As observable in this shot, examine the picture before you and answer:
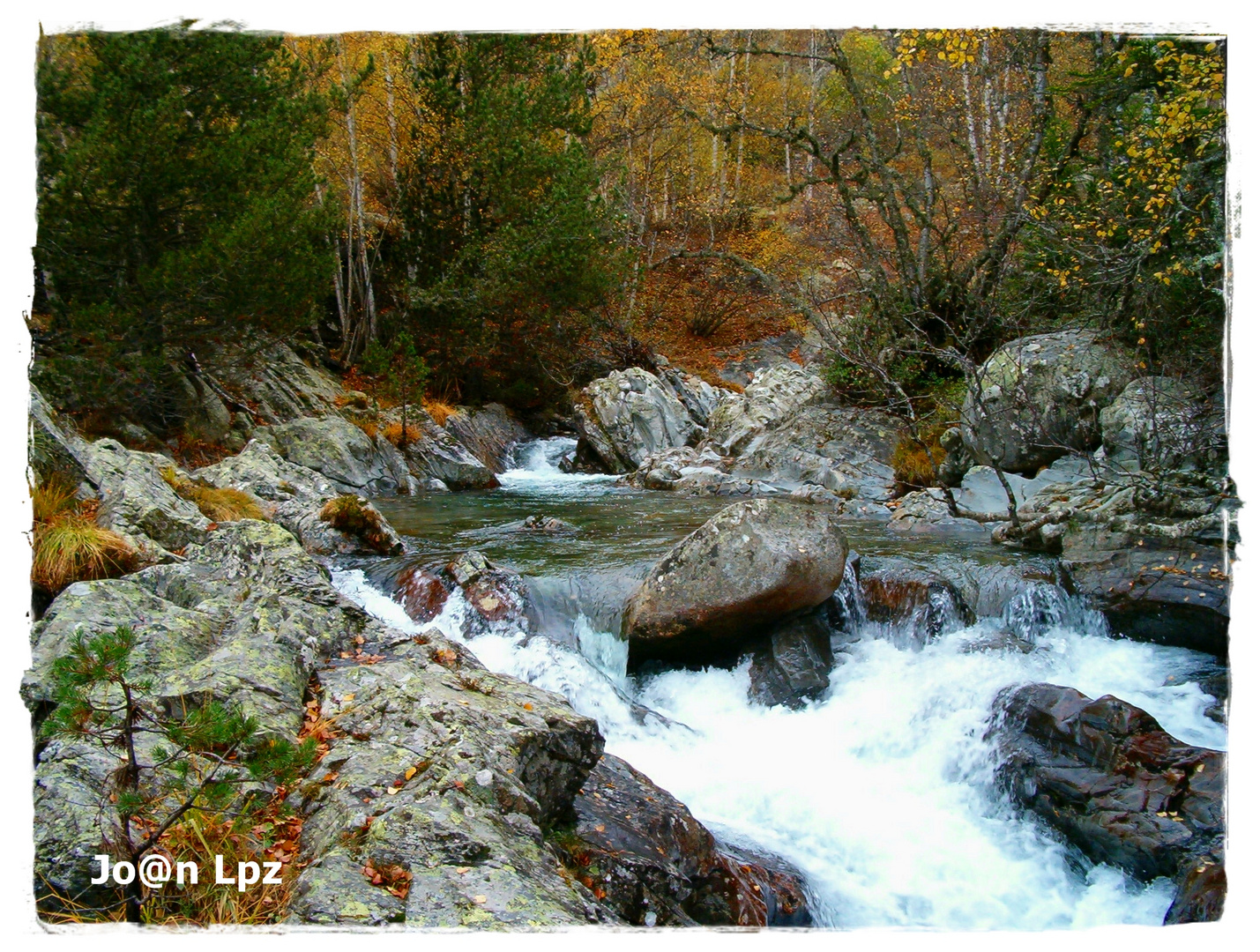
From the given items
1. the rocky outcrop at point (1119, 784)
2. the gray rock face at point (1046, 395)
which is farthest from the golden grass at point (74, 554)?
the gray rock face at point (1046, 395)

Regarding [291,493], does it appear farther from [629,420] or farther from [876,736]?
[629,420]

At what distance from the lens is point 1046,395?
1027 centimetres

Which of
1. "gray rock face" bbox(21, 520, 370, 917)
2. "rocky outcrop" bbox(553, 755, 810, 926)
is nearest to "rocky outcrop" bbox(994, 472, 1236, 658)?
"rocky outcrop" bbox(553, 755, 810, 926)

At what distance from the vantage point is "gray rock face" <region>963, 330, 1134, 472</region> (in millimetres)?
9883

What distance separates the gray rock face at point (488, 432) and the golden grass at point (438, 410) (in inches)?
4.7

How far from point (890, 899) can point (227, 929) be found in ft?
11.0

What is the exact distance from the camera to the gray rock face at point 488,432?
16562mm

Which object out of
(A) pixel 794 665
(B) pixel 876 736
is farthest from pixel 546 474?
(B) pixel 876 736

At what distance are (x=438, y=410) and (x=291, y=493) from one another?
6.93 metres

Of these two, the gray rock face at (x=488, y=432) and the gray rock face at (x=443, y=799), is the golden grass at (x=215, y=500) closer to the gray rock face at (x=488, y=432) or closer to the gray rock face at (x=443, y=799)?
the gray rock face at (x=443, y=799)

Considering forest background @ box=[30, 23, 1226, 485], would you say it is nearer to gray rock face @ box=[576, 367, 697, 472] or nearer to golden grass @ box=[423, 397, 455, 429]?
golden grass @ box=[423, 397, 455, 429]

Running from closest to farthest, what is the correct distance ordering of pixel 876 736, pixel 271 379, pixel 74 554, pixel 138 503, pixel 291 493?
1. pixel 74 554
2. pixel 876 736
3. pixel 138 503
4. pixel 291 493
5. pixel 271 379

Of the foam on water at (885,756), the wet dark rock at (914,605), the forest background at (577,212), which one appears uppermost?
the forest background at (577,212)

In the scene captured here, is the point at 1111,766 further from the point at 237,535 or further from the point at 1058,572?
the point at 237,535
